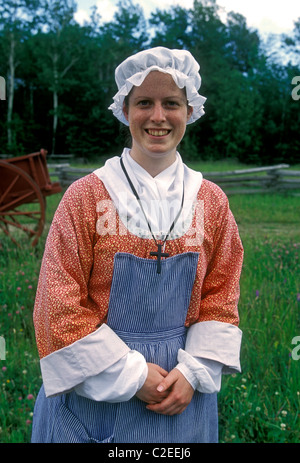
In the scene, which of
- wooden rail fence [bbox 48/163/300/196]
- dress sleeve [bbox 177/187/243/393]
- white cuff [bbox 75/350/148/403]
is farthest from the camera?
wooden rail fence [bbox 48/163/300/196]

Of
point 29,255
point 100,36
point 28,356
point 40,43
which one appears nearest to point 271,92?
point 100,36

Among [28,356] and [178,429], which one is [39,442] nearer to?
[178,429]

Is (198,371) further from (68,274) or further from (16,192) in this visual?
(16,192)

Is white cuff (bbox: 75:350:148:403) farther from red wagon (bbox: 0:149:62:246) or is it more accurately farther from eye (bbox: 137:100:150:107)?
red wagon (bbox: 0:149:62:246)

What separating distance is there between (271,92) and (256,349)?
2551cm

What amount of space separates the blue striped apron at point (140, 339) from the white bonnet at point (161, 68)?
1.59 ft

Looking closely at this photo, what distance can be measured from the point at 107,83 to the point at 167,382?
24.4 metres

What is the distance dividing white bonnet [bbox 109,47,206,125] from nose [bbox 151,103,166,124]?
0.26ft

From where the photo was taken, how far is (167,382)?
52.4 inches

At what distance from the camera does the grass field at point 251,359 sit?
7.34 ft

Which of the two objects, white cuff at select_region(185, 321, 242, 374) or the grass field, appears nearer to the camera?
white cuff at select_region(185, 321, 242, 374)

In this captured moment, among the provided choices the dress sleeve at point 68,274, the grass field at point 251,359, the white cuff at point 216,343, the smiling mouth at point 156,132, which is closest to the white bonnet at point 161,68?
the smiling mouth at point 156,132

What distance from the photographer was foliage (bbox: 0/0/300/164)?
2413 centimetres

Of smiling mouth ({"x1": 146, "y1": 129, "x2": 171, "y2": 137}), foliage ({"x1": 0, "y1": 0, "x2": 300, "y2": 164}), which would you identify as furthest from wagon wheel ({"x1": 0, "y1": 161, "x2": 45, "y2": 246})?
foliage ({"x1": 0, "y1": 0, "x2": 300, "y2": 164})
